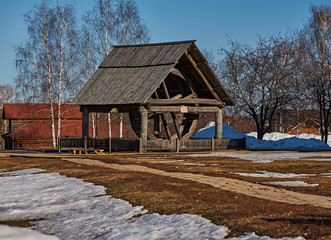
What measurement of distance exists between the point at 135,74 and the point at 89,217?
2373 cm

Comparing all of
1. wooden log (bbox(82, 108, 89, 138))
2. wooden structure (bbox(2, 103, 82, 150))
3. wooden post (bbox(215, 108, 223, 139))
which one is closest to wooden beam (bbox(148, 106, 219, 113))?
wooden post (bbox(215, 108, 223, 139))

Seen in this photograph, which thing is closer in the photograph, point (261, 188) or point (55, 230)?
point (55, 230)

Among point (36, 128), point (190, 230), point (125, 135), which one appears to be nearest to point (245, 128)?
point (125, 135)

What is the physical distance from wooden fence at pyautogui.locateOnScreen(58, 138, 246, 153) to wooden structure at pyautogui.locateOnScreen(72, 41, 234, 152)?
1.93 feet

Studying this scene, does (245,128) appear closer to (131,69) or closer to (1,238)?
(131,69)

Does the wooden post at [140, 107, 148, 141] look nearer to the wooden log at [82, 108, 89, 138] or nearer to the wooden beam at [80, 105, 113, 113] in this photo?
the wooden beam at [80, 105, 113, 113]

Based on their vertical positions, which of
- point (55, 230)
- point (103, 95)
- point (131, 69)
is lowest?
point (55, 230)

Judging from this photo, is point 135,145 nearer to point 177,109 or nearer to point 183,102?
point 177,109

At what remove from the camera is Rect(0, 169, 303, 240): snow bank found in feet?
24.7

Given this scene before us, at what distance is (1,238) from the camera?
734cm

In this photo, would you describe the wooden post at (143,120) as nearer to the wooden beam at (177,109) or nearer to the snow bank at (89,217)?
the wooden beam at (177,109)

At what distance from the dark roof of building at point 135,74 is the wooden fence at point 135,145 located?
272 cm

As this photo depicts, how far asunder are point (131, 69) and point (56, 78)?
10.0m

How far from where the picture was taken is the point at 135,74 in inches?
1266
